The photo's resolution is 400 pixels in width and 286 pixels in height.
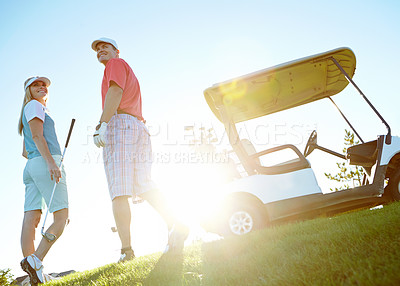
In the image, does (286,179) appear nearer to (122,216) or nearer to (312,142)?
(312,142)

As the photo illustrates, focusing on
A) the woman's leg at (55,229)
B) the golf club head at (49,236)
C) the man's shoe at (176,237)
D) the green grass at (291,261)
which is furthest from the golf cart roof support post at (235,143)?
the golf club head at (49,236)

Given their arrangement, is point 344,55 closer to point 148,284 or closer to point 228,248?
point 228,248

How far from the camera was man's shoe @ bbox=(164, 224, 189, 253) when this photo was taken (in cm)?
298

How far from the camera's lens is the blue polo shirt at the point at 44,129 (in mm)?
3639

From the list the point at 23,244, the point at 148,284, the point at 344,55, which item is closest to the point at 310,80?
the point at 344,55

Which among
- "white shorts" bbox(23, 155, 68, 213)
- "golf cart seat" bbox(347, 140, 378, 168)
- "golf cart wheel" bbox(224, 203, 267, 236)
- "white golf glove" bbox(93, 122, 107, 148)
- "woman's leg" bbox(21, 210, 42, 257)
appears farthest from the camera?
"golf cart seat" bbox(347, 140, 378, 168)

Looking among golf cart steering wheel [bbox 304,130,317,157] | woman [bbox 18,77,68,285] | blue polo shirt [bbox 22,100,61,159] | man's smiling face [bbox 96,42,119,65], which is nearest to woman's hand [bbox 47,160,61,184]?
woman [bbox 18,77,68,285]

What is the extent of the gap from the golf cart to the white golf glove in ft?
5.89

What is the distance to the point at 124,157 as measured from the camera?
303cm

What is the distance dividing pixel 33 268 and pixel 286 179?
3.27m

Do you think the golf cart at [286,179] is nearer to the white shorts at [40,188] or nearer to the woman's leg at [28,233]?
the white shorts at [40,188]

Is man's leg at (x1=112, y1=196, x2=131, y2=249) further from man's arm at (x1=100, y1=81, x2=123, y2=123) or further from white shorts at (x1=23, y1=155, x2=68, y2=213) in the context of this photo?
white shorts at (x1=23, y1=155, x2=68, y2=213)

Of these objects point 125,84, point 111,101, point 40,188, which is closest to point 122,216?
point 111,101

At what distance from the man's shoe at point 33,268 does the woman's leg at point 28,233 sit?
1.24 feet
